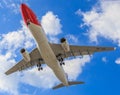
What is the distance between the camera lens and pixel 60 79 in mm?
56188

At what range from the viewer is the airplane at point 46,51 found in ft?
151

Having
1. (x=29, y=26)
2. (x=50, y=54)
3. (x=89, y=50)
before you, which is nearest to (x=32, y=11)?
(x=29, y=26)

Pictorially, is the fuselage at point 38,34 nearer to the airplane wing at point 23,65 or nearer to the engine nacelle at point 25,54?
the engine nacelle at point 25,54

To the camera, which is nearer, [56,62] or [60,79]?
[56,62]

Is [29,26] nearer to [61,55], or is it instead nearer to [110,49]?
[61,55]

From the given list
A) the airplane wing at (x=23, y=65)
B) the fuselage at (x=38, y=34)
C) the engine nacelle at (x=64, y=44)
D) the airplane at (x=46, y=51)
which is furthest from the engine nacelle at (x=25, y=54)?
the engine nacelle at (x=64, y=44)

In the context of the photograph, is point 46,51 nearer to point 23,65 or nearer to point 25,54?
point 25,54

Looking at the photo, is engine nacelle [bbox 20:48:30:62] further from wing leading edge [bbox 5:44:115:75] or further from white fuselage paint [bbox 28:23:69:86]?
white fuselage paint [bbox 28:23:69:86]

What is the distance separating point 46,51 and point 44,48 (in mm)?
753

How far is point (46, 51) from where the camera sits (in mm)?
47844

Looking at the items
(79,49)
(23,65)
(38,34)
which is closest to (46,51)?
(38,34)

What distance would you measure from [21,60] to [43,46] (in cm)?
1193

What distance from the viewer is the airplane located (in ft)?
151

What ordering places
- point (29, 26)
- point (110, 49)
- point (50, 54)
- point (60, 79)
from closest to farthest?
point (29, 26), point (50, 54), point (110, 49), point (60, 79)
